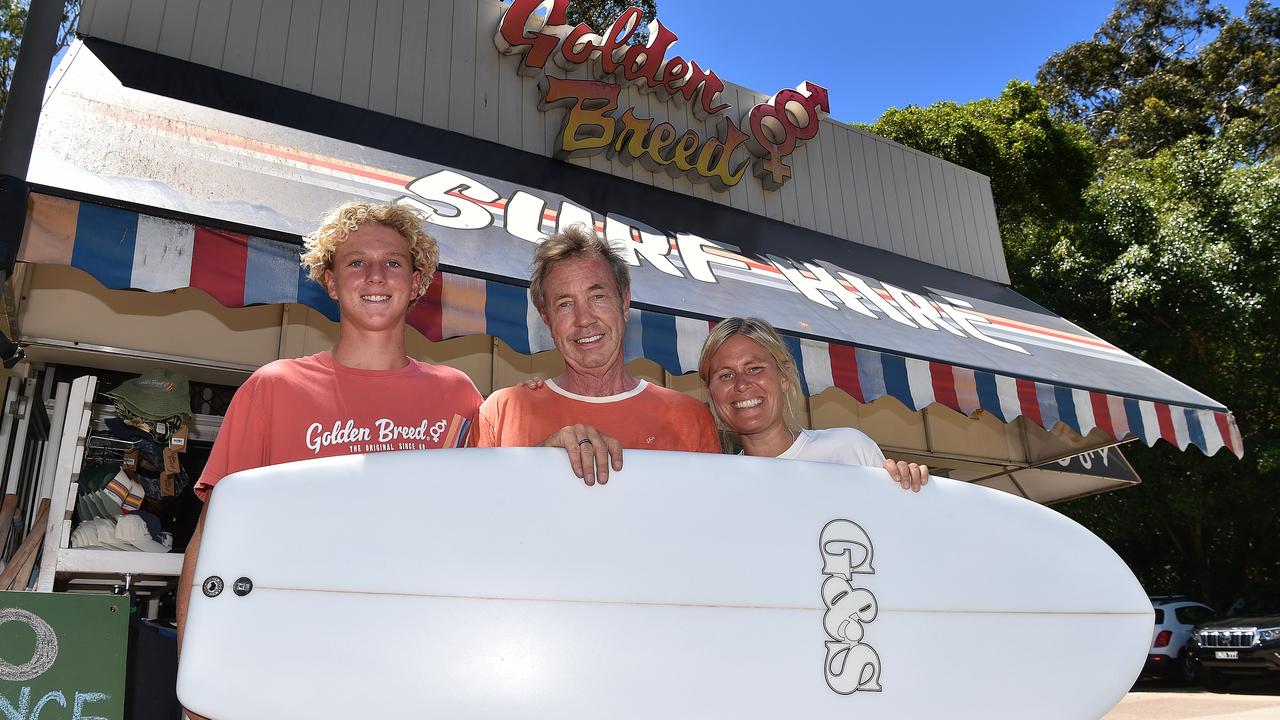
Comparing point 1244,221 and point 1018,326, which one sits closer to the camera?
point 1018,326

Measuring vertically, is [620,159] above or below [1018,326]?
above

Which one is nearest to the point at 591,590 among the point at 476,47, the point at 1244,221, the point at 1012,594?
the point at 1012,594

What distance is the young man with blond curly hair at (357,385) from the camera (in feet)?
4.47

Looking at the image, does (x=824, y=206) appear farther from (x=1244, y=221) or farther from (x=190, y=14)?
(x=1244, y=221)

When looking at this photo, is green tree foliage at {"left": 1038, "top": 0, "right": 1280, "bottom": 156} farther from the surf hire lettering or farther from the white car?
the surf hire lettering

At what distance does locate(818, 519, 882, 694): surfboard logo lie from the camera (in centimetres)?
146

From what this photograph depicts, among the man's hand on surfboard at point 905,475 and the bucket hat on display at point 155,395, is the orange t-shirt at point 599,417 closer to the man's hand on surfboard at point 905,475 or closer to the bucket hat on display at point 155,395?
the man's hand on surfboard at point 905,475

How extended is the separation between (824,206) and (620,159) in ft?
5.09

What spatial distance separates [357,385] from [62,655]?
977 mm

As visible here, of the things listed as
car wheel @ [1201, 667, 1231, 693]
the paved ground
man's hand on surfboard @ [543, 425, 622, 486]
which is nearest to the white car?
car wheel @ [1201, 667, 1231, 693]

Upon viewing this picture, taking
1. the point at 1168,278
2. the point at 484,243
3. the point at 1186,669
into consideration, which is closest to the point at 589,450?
the point at 484,243

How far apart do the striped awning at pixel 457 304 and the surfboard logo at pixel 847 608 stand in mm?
1164

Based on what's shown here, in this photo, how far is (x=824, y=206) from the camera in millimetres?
5410

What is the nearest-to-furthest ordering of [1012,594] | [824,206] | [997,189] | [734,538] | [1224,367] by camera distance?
[734,538]
[1012,594]
[824,206]
[1224,367]
[997,189]
